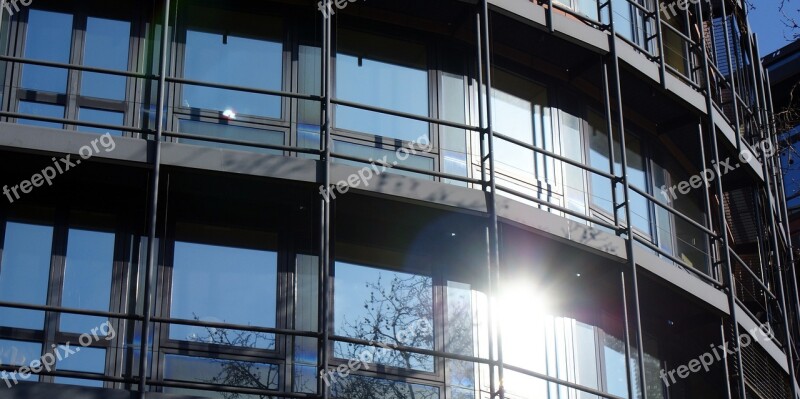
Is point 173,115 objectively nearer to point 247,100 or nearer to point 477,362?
point 247,100

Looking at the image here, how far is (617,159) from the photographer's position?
17.8 m

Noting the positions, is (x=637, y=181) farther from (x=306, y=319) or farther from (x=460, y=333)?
(x=306, y=319)

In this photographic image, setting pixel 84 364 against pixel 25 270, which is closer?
pixel 84 364

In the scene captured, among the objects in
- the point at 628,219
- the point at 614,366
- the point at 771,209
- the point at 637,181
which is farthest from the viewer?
the point at 771,209

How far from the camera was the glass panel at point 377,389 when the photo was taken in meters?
13.8

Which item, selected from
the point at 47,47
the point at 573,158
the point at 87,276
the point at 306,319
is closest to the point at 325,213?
the point at 306,319

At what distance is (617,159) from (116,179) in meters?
7.19

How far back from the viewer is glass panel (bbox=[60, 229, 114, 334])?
13.4 meters

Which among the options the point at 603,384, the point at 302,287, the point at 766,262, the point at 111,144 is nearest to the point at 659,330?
the point at 603,384

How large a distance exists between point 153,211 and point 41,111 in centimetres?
216

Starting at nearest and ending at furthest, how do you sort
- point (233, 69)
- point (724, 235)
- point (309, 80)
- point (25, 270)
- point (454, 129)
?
point (25, 270) → point (233, 69) → point (309, 80) → point (454, 129) → point (724, 235)

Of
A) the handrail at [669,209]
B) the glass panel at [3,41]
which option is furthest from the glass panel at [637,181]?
the glass panel at [3,41]

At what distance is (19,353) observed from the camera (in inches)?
513

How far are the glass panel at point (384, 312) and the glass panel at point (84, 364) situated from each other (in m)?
2.52
